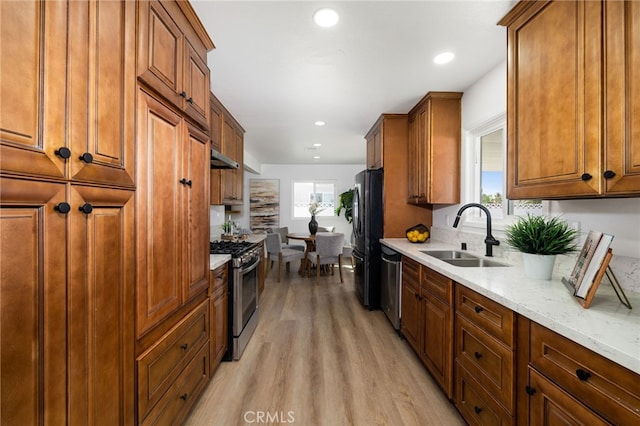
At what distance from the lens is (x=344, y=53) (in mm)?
2008

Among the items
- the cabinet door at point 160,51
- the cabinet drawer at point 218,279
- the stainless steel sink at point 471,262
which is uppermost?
the cabinet door at point 160,51

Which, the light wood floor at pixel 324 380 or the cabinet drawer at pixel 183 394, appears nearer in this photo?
the cabinet drawer at pixel 183 394

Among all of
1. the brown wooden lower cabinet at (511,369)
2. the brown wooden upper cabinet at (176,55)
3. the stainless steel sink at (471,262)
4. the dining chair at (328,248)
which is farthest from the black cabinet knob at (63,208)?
the dining chair at (328,248)

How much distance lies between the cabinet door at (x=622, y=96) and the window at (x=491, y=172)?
42.1 inches

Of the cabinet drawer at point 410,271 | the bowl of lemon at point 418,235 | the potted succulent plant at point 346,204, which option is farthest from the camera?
the potted succulent plant at point 346,204

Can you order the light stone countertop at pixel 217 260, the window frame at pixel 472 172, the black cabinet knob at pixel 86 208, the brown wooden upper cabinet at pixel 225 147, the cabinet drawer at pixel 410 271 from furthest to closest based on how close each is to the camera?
1. the brown wooden upper cabinet at pixel 225 147
2. the window frame at pixel 472 172
3. the cabinet drawer at pixel 410 271
4. the light stone countertop at pixel 217 260
5. the black cabinet knob at pixel 86 208

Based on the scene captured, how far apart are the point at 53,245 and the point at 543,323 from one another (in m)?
1.63

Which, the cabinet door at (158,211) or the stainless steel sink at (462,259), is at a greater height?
the cabinet door at (158,211)

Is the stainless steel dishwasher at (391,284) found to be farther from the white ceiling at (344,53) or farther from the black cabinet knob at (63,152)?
the black cabinet knob at (63,152)

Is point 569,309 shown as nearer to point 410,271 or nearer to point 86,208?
point 410,271

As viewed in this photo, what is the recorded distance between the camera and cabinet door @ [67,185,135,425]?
2.73 ft

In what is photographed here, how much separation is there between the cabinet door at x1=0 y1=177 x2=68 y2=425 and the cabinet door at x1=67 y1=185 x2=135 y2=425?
4 cm

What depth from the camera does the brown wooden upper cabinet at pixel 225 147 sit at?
292 centimetres

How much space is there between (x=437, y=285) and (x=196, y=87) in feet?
6.80
